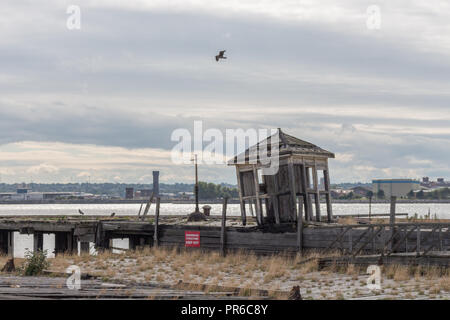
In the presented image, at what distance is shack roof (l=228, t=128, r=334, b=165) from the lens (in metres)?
29.6

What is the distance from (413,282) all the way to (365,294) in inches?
120

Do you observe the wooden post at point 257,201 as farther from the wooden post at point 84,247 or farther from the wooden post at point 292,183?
the wooden post at point 84,247

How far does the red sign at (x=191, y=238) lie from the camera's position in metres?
32.1

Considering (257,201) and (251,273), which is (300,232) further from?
(251,273)

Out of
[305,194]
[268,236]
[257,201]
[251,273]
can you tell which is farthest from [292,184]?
[251,273]

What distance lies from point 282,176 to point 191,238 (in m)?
5.88

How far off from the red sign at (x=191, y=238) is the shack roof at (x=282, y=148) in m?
3.98

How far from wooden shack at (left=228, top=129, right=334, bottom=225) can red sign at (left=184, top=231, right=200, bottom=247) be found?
3.15 m

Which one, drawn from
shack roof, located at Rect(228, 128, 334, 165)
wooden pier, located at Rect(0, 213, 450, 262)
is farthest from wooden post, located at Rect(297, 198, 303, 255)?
shack roof, located at Rect(228, 128, 334, 165)

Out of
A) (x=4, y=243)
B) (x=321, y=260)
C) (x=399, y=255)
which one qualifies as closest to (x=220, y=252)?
(x=321, y=260)

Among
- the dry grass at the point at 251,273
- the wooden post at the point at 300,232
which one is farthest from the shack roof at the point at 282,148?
the dry grass at the point at 251,273

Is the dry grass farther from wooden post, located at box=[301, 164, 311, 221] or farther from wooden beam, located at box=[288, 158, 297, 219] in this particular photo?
wooden post, located at box=[301, 164, 311, 221]
